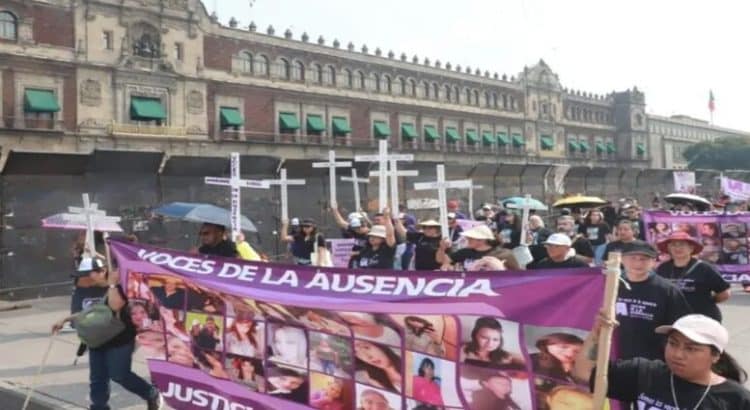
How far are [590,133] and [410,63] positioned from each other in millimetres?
32434

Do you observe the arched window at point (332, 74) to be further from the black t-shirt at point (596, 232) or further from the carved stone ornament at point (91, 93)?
the black t-shirt at point (596, 232)

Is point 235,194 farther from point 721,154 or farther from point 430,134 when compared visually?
point 721,154

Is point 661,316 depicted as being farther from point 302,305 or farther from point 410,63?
point 410,63

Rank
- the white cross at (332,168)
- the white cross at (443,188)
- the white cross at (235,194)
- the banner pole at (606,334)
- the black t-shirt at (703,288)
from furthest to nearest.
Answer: the white cross at (332,168), the white cross at (235,194), the white cross at (443,188), the black t-shirt at (703,288), the banner pole at (606,334)

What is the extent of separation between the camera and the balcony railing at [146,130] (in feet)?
118

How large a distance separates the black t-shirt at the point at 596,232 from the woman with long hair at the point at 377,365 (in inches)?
285

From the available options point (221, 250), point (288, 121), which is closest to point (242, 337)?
point (221, 250)

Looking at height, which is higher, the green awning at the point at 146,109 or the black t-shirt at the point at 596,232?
the green awning at the point at 146,109

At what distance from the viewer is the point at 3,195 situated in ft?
39.1

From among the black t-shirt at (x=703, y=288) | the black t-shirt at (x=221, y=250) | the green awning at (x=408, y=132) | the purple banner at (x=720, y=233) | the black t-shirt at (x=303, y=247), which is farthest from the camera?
the green awning at (x=408, y=132)

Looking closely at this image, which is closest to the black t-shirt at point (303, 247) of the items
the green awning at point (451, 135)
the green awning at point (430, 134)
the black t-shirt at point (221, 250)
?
the black t-shirt at point (221, 250)

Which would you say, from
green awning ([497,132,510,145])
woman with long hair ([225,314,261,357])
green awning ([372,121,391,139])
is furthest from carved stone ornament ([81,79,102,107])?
green awning ([497,132,510,145])

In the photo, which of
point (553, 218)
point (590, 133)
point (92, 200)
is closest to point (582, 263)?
point (92, 200)

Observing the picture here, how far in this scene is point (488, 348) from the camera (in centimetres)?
354
